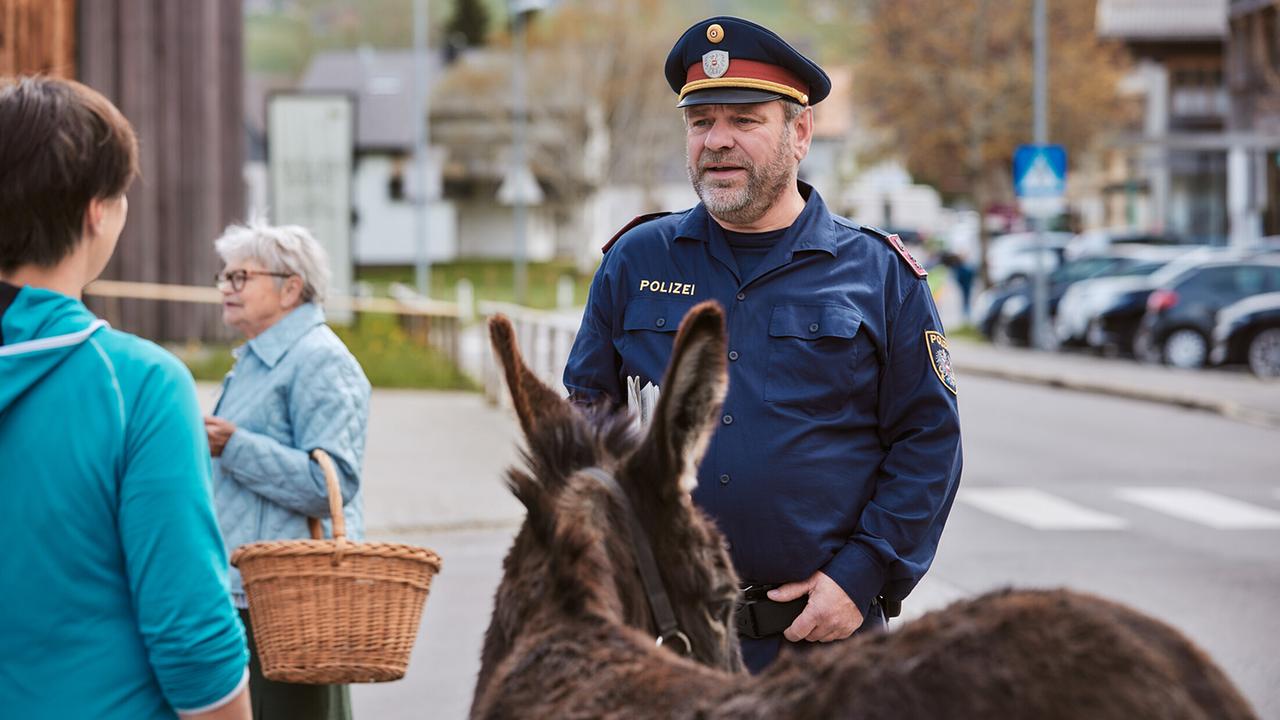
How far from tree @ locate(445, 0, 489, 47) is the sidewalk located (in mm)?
97394

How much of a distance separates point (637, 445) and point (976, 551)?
8.29 metres

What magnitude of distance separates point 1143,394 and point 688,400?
19427 mm

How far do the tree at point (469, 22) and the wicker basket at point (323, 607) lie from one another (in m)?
118

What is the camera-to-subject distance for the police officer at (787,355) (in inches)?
127

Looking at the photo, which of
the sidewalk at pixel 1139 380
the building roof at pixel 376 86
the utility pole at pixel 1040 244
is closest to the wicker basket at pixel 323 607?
the sidewalk at pixel 1139 380

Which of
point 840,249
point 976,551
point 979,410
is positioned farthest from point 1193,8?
point 840,249

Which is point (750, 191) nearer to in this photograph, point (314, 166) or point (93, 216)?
point (93, 216)

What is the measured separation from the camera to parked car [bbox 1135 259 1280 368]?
23281mm

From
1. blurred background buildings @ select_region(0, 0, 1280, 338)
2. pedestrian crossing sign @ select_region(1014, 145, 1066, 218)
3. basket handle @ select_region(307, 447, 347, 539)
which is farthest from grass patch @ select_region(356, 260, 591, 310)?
basket handle @ select_region(307, 447, 347, 539)

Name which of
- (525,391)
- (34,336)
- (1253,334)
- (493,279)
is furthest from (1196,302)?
(493,279)

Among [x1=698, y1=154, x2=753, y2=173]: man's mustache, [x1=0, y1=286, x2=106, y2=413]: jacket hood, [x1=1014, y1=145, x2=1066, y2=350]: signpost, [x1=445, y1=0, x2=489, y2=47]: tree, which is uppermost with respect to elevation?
[x1=445, y1=0, x2=489, y2=47]: tree

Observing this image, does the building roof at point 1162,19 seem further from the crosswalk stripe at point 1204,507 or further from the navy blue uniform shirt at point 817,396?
the navy blue uniform shirt at point 817,396

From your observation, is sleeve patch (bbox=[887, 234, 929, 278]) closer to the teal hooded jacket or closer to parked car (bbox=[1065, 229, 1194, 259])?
the teal hooded jacket

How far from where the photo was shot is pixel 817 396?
3.29m
